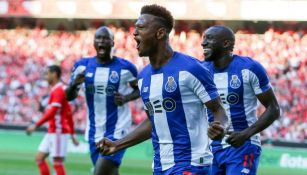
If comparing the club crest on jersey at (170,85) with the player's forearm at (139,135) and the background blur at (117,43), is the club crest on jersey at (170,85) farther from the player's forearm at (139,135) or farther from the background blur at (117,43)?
the background blur at (117,43)

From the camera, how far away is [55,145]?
45.4 feet

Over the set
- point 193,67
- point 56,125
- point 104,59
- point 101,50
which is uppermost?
point 101,50

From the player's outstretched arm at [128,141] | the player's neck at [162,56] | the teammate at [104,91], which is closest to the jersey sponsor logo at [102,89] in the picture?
the teammate at [104,91]

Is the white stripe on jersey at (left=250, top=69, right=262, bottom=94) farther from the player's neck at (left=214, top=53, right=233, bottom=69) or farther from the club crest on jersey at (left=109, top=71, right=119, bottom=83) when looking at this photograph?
the club crest on jersey at (left=109, top=71, right=119, bottom=83)

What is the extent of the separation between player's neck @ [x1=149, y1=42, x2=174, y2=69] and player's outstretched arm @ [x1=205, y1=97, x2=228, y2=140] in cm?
50

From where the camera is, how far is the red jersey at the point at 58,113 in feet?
45.1

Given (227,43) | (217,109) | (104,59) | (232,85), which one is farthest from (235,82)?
(104,59)

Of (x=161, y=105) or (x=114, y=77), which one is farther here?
(x=114, y=77)

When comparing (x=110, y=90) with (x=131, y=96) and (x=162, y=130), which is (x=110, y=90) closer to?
(x=131, y=96)

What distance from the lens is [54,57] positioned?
93.6 ft

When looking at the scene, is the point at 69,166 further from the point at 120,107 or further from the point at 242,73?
the point at 242,73

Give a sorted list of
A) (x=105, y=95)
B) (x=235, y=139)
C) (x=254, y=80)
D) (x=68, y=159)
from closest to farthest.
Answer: (x=235, y=139) → (x=254, y=80) → (x=105, y=95) → (x=68, y=159)

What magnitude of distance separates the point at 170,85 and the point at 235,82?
76.2 inches

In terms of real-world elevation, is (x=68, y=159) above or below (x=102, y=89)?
below
